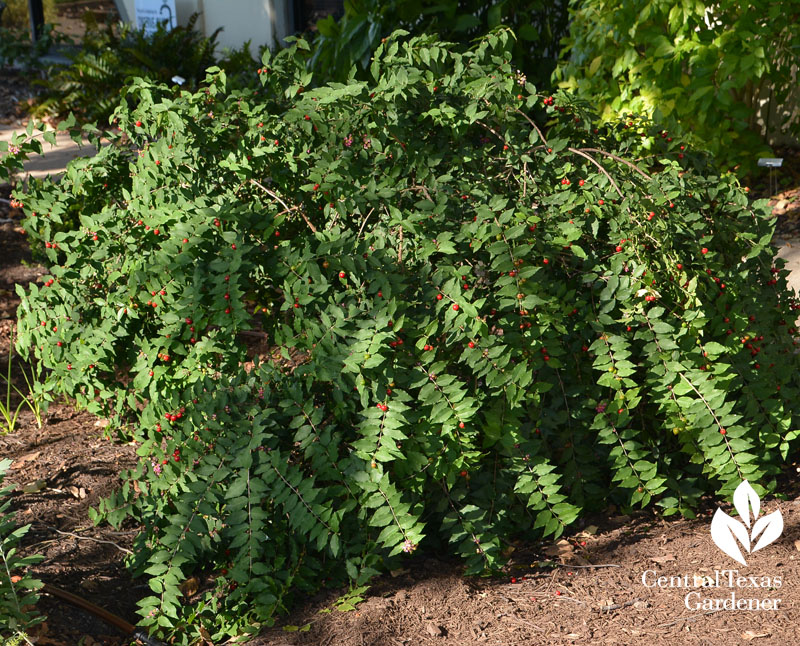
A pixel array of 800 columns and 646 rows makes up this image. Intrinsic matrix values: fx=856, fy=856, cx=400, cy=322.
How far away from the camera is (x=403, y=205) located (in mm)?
2994

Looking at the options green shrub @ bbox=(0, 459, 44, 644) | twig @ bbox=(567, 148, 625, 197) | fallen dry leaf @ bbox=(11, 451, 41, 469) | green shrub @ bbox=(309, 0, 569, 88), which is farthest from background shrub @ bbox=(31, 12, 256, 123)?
green shrub @ bbox=(0, 459, 44, 644)

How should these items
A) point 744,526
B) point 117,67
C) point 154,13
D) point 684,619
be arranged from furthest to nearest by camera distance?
point 154,13 < point 117,67 < point 744,526 < point 684,619

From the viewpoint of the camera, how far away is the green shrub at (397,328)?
259cm

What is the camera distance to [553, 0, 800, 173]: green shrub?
222 inches

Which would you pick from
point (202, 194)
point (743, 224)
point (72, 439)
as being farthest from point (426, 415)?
point (72, 439)

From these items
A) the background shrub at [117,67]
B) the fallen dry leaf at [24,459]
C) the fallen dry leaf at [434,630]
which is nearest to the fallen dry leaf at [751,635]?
the fallen dry leaf at [434,630]

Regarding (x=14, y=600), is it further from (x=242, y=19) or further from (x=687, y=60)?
(x=242, y=19)

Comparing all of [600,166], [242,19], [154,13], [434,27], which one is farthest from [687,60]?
[154,13]

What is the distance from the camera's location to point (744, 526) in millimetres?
2793

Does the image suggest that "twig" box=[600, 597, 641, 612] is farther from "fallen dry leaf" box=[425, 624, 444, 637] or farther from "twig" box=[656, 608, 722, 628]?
"fallen dry leaf" box=[425, 624, 444, 637]

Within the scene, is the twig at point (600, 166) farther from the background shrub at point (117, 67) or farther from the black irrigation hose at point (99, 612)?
the background shrub at point (117, 67)

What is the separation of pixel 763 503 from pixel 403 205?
1.61 m

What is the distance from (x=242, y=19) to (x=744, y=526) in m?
10.1

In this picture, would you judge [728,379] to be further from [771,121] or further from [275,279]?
[771,121]
